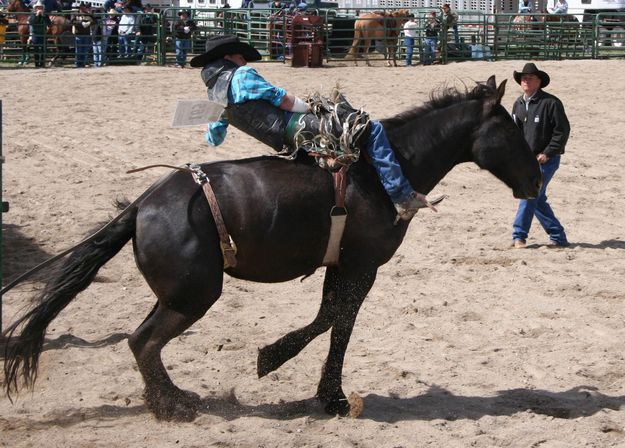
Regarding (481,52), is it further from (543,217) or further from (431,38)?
(543,217)

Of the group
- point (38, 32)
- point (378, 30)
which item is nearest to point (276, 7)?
point (378, 30)

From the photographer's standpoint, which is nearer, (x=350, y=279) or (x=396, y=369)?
(x=350, y=279)

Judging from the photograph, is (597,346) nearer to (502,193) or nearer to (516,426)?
(516,426)

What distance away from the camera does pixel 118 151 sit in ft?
41.7

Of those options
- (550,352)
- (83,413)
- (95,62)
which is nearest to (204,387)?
(83,413)

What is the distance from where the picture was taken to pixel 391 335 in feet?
21.9

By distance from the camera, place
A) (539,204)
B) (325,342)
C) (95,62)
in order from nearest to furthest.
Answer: (325,342)
(539,204)
(95,62)

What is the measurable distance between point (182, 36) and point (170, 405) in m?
17.4

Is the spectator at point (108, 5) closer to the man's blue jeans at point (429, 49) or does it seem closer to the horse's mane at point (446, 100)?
the man's blue jeans at point (429, 49)

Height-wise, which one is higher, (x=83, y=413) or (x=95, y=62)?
(x=95, y=62)

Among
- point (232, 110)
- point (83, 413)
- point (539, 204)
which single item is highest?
point (232, 110)

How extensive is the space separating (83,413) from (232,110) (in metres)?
1.89

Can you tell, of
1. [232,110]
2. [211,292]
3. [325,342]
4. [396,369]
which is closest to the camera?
[211,292]

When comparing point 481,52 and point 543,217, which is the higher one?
point 481,52
